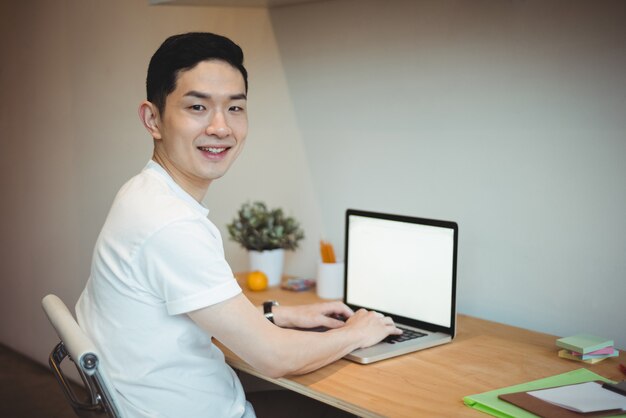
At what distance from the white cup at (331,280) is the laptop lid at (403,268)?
6.0 inches

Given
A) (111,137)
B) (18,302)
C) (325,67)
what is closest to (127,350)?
(325,67)

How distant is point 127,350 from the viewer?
1.47m

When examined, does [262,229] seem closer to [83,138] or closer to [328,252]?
[328,252]

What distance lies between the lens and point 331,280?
2.28 m

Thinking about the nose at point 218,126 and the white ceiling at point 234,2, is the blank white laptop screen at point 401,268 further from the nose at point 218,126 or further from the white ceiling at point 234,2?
the white ceiling at point 234,2

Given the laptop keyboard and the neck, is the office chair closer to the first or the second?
the neck

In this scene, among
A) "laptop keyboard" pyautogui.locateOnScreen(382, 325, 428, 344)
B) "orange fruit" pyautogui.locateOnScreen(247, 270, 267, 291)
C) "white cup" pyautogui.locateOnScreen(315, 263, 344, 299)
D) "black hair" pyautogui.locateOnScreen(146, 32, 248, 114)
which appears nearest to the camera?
"black hair" pyautogui.locateOnScreen(146, 32, 248, 114)

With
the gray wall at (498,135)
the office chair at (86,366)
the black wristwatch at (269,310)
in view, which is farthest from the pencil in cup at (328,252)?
the office chair at (86,366)

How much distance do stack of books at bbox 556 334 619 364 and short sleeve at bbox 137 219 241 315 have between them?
0.82m

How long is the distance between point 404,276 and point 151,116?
0.80m

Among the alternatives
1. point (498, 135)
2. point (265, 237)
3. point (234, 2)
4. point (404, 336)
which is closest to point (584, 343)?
point (404, 336)

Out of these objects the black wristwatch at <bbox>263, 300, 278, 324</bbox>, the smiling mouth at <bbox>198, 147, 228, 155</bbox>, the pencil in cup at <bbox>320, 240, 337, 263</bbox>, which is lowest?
the black wristwatch at <bbox>263, 300, 278, 324</bbox>

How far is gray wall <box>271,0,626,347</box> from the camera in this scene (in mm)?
1804

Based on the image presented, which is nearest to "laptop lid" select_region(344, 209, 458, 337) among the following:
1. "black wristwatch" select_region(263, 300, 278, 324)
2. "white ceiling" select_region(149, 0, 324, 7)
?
"black wristwatch" select_region(263, 300, 278, 324)
